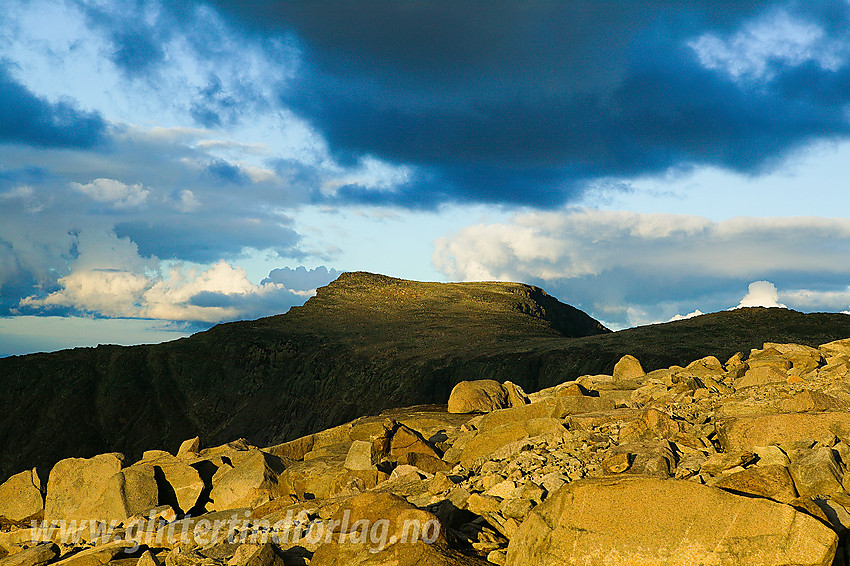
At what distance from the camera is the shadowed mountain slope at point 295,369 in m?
37.3

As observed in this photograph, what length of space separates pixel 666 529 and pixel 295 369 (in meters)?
46.9

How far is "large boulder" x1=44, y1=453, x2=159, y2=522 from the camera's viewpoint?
10.1 m

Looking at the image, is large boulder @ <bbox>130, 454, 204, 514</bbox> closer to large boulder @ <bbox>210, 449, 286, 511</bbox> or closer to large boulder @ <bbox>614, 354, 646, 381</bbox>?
large boulder @ <bbox>210, 449, 286, 511</bbox>

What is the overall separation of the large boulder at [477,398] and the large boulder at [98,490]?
6194 millimetres

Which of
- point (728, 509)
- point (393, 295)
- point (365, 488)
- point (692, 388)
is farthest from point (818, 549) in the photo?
point (393, 295)

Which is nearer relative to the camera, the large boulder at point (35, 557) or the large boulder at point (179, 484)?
the large boulder at point (35, 557)

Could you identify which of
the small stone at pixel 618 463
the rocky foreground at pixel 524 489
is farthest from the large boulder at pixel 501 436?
the small stone at pixel 618 463

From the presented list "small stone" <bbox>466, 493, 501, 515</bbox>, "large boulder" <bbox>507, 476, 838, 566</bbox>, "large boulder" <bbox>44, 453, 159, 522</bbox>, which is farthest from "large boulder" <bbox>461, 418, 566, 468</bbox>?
"large boulder" <bbox>44, 453, 159, 522</bbox>

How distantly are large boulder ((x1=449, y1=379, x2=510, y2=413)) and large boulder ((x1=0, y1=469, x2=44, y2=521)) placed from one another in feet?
27.2

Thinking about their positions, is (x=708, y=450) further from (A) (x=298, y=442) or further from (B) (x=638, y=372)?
(A) (x=298, y=442)

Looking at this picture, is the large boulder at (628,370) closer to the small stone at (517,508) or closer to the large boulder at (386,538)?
the small stone at (517,508)

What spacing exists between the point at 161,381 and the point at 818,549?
52096 mm

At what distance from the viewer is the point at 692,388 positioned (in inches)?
411

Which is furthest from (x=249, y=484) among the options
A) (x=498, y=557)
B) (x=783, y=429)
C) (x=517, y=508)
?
(x=783, y=429)
